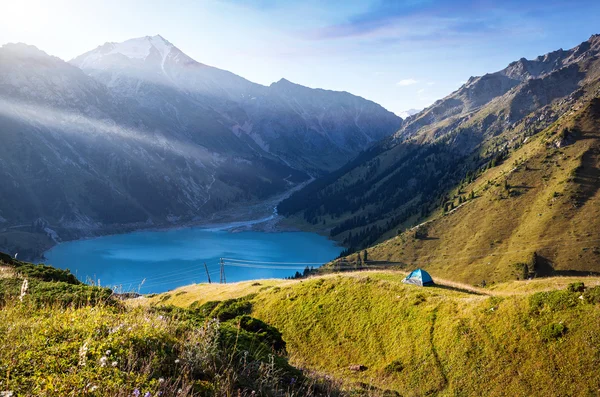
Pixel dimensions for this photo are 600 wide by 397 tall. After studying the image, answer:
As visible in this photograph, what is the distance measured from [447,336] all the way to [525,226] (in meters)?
157

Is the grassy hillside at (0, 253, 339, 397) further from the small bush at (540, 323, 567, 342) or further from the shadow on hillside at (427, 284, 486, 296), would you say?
the shadow on hillside at (427, 284, 486, 296)

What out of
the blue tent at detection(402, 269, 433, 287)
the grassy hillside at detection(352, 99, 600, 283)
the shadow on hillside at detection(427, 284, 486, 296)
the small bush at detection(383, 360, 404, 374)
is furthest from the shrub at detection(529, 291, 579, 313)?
the grassy hillside at detection(352, 99, 600, 283)

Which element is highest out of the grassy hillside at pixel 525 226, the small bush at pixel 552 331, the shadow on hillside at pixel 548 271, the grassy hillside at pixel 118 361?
the grassy hillside at pixel 118 361

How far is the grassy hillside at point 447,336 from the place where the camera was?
18.3 meters

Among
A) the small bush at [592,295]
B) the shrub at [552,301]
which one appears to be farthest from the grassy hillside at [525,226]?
the small bush at [592,295]

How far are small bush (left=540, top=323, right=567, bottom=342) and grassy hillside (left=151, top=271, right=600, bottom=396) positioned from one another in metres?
0.05

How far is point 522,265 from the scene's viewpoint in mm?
127375

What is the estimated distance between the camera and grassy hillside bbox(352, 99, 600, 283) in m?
130

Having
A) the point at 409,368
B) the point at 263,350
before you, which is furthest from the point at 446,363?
the point at 263,350

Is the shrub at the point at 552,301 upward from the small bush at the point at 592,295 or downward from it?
downward

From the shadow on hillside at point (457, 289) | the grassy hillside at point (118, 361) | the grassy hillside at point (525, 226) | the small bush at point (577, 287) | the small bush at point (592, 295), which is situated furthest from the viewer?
the grassy hillside at point (525, 226)

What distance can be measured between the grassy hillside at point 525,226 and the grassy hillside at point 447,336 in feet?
388

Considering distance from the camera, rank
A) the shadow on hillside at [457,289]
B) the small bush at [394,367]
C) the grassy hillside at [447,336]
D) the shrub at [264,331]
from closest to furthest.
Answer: the shrub at [264,331] → the grassy hillside at [447,336] → the small bush at [394,367] → the shadow on hillside at [457,289]

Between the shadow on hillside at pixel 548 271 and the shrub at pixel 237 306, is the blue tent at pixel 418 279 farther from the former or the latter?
the shadow on hillside at pixel 548 271
